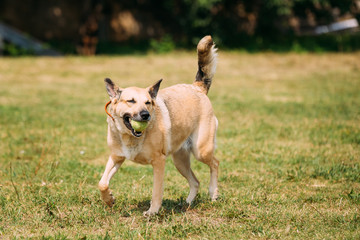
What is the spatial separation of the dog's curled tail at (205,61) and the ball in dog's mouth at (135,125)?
1548mm

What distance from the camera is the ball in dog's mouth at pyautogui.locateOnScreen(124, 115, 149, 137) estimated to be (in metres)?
4.71

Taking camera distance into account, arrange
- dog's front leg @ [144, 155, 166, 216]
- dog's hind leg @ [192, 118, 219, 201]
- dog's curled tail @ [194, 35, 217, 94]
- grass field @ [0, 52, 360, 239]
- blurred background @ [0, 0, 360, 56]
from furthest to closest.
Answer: blurred background @ [0, 0, 360, 56] < dog's curled tail @ [194, 35, 217, 94] < dog's hind leg @ [192, 118, 219, 201] < dog's front leg @ [144, 155, 166, 216] < grass field @ [0, 52, 360, 239]

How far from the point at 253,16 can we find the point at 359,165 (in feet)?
58.1

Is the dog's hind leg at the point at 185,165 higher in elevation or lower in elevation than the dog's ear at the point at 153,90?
lower

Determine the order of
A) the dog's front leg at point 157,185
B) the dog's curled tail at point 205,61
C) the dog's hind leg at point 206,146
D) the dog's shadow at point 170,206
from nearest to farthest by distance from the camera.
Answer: the dog's front leg at point 157,185
the dog's shadow at point 170,206
the dog's hind leg at point 206,146
the dog's curled tail at point 205,61

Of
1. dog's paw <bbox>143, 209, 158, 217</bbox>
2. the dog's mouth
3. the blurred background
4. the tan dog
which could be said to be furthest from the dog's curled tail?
the blurred background

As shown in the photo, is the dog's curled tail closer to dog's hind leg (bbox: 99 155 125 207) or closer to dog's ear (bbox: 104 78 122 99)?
dog's ear (bbox: 104 78 122 99)

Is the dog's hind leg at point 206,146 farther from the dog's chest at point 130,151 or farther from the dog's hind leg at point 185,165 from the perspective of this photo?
the dog's chest at point 130,151

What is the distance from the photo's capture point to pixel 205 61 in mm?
6133

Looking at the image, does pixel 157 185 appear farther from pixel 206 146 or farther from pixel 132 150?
pixel 206 146

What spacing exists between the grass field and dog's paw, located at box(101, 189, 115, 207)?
0.07 meters

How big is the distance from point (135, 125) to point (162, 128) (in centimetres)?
49

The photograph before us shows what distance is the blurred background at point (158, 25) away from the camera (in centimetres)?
1991

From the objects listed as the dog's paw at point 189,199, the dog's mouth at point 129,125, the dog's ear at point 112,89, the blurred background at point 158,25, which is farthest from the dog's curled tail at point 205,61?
the blurred background at point 158,25
